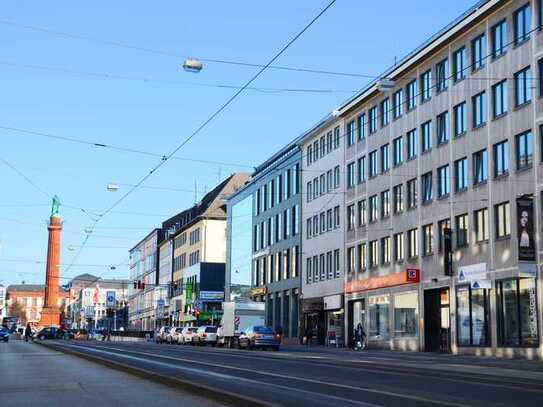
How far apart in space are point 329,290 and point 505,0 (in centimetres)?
3025

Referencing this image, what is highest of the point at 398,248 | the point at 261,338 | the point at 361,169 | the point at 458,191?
the point at 361,169

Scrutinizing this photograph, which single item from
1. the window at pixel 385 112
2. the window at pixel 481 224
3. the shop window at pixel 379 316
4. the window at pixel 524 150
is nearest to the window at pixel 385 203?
the window at pixel 385 112

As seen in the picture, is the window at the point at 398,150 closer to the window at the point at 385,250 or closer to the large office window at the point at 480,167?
the window at the point at 385,250

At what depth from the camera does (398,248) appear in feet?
178

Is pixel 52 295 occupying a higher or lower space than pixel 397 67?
lower

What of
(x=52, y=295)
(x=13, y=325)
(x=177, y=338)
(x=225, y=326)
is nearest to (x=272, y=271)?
(x=177, y=338)

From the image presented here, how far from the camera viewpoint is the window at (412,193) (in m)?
51.8

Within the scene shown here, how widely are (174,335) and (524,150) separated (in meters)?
50.1

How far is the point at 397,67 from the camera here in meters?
53.2

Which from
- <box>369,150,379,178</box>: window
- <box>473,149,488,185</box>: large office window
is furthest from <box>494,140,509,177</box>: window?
<box>369,150,379,178</box>: window

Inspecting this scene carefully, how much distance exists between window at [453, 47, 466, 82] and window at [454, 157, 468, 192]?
440cm

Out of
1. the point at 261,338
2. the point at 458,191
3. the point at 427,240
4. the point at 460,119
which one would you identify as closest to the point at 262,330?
the point at 261,338

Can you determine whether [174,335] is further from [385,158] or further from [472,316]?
[472,316]

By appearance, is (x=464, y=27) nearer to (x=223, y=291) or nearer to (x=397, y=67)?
(x=397, y=67)
